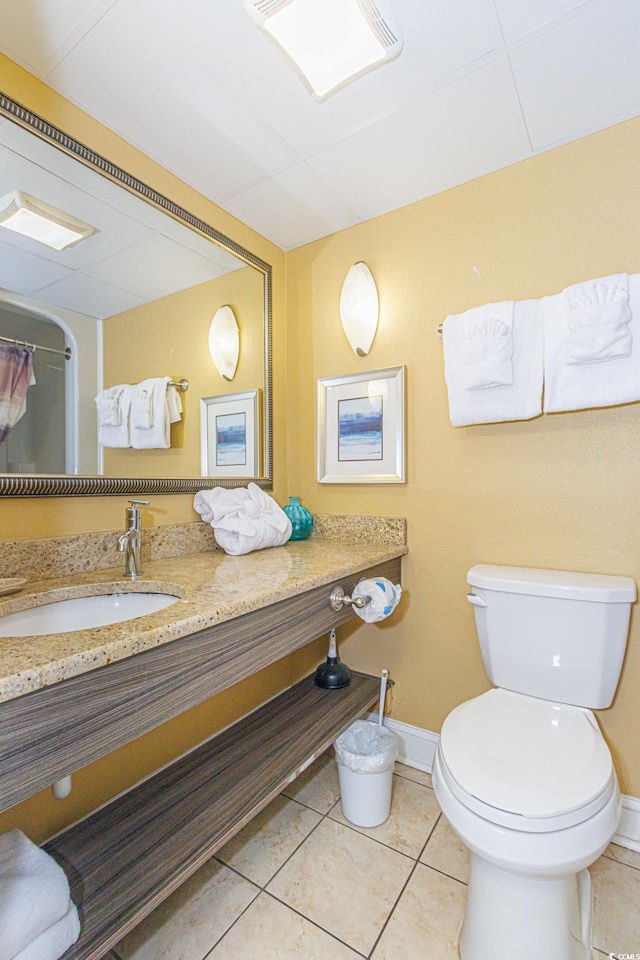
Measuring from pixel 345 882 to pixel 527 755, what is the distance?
64 centimetres

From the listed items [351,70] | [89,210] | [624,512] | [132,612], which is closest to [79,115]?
[89,210]

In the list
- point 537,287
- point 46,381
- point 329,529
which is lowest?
point 329,529

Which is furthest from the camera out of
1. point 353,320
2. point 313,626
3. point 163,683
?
point 353,320

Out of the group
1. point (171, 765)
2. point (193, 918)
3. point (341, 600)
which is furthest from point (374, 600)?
point (193, 918)

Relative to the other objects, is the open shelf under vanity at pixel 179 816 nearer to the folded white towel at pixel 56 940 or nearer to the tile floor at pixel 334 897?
the folded white towel at pixel 56 940

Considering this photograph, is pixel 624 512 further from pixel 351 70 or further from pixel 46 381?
pixel 46 381

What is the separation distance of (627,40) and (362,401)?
1180mm

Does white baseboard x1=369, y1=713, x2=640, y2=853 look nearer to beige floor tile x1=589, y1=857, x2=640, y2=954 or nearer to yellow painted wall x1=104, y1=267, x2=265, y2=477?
beige floor tile x1=589, y1=857, x2=640, y2=954

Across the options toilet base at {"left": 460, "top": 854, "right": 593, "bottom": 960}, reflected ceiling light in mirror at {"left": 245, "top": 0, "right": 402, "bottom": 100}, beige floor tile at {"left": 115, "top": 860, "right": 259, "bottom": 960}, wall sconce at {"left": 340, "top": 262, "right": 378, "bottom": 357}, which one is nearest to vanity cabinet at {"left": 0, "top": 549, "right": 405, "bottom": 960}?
beige floor tile at {"left": 115, "top": 860, "right": 259, "bottom": 960}

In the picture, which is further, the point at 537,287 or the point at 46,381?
the point at 537,287

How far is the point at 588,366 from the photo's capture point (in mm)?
1274

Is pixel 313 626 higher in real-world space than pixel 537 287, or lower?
lower

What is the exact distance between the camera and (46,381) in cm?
116

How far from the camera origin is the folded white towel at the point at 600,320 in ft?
3.96
